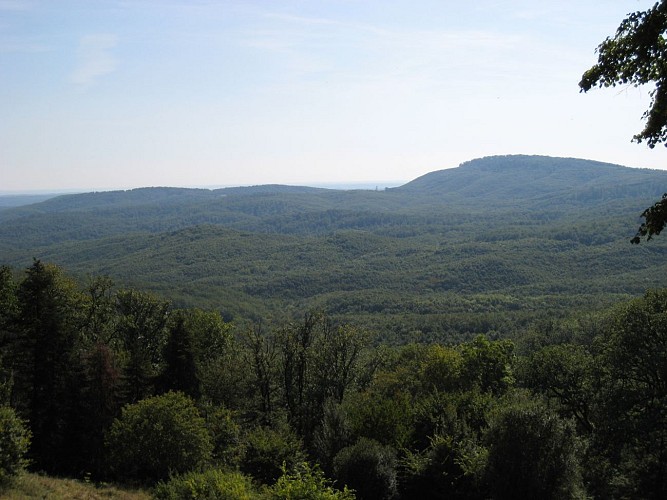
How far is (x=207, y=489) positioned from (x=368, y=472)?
25.9 feet

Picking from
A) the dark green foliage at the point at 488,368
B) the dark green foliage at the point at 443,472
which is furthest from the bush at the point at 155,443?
the dark green foliage at the point at 488,368

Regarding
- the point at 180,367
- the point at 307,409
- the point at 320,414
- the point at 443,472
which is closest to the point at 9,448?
the point at 180,367

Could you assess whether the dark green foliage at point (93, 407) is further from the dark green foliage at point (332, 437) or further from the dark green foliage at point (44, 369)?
the dark green foliage at point (332, 437)

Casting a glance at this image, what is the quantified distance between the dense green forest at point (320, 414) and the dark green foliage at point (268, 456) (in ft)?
0.20

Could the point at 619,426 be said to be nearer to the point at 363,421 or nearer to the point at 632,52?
the point at 363,421

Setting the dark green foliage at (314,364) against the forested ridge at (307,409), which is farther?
the dark green foliage at (314,364)

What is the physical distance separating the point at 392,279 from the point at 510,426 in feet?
570

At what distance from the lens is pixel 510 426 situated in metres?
18.9

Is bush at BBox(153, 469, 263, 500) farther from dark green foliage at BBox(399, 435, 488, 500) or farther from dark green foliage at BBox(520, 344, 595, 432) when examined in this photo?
dark green foliage at BBox(520, 344, 595, 432)

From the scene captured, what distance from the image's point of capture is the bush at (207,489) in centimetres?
1410

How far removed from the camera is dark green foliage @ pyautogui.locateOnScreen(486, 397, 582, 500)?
17.9 m

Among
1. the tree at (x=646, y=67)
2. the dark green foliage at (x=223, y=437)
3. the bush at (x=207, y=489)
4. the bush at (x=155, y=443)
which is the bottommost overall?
the dark green foliage at (x=223, y=437)

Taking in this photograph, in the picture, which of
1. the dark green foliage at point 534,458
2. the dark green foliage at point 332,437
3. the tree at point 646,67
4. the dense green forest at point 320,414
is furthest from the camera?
the dark green foliage at point 332,437

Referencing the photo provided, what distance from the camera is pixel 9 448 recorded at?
15977mm
